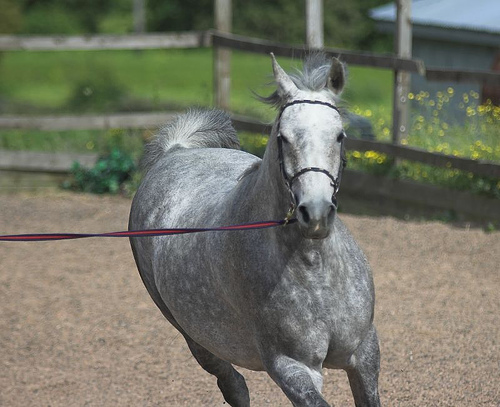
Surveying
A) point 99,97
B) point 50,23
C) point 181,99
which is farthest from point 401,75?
point 50,23

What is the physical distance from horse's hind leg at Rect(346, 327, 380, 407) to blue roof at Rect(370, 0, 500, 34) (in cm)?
999

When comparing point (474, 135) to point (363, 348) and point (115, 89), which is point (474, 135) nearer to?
point (363, 348)

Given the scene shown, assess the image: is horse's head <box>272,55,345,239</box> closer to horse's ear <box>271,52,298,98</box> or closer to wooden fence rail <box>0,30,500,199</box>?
horse's ear <box>271,52,298,98</box>

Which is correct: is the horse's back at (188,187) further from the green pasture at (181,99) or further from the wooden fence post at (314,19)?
the wooden fence post at (314,19)

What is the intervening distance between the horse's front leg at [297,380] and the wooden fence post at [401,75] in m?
6.38

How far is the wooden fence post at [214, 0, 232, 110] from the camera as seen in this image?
11.3 metres

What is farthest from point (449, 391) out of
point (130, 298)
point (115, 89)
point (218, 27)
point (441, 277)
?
point (115, 89)

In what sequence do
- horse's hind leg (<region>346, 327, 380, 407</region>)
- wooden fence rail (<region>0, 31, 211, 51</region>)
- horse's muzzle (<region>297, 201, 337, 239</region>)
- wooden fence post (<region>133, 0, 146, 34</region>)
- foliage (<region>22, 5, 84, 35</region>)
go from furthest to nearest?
foliage (<region>22, 5, 84, 35</region>) < wooden fence post (<region>133, 0, 146, 34</region>) < wooden fence rail (<region>0, 31, 211, 51</region>) < horse's hind leg (<region>346, 327, 380, 407</region>) < horse's muzzle (<region>297, 201, 337, 239</region>)

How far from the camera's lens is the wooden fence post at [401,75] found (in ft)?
31.1

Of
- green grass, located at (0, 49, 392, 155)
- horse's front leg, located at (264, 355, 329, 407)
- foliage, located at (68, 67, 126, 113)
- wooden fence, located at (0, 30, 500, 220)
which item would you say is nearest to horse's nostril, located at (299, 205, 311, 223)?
horse's front leg, located at (264, 355, 329, 407)

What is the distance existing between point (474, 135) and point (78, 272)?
4.38 meters

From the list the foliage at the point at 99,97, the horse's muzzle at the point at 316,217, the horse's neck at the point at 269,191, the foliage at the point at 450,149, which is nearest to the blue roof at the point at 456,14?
the foliage at the point at 450,149

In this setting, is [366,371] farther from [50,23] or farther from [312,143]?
[50,23]

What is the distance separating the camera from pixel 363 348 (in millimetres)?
3684
